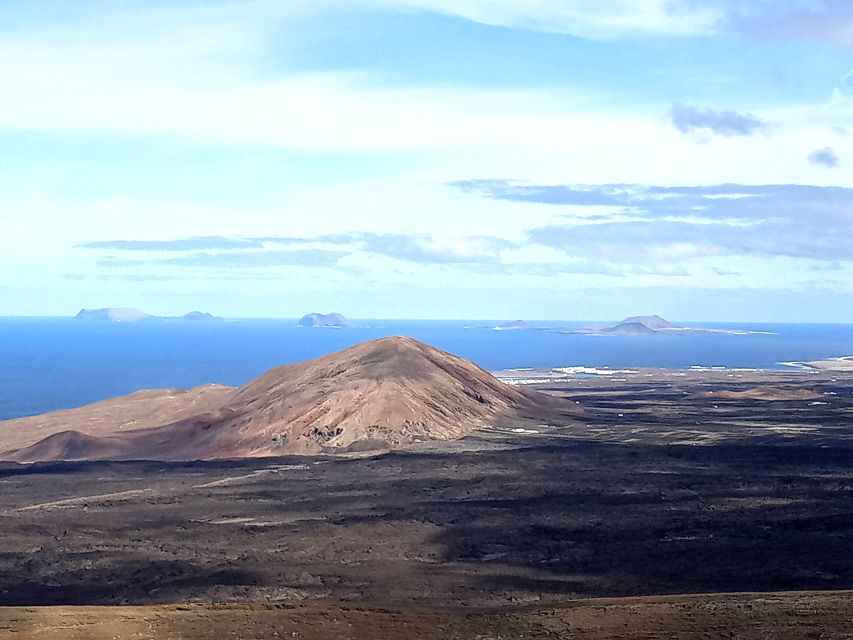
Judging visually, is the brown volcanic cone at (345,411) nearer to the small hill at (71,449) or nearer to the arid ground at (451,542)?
the small hill at (71,449)

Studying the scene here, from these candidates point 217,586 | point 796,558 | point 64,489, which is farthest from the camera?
point 64,489

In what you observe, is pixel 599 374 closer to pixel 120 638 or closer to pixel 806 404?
pixel 806 404

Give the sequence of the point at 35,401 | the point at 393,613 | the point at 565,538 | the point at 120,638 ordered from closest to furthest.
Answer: the point at 120,638
the point at 393,613
the point at 565,538
the point at 35,401

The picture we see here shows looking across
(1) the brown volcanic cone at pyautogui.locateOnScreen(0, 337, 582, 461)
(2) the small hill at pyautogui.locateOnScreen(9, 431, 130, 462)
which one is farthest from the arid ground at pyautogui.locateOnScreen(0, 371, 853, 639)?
(1) the brown volcanic cone at pyautogui.locateOnScreen(0, 337, 582, 461)

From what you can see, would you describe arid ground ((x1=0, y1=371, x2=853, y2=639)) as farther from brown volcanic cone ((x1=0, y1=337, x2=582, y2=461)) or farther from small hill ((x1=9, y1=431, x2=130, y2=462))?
brown volcanic cone ((x1=0, y1=337, x2=582, y2=461))

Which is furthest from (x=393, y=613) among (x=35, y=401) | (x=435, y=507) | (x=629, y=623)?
(x=35, y=401)

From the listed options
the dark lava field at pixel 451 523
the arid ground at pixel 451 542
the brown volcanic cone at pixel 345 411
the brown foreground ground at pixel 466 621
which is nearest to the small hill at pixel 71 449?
the brown volcanic cone at pixel 345 411
